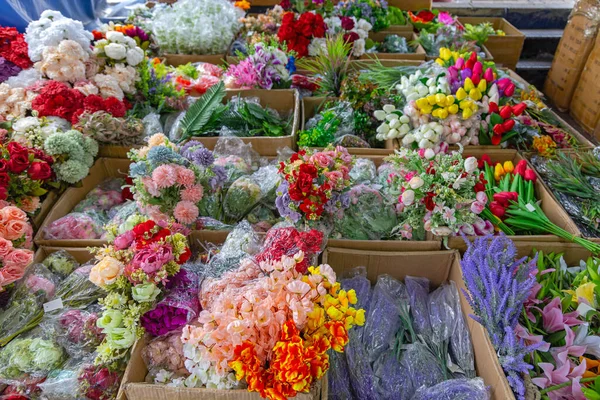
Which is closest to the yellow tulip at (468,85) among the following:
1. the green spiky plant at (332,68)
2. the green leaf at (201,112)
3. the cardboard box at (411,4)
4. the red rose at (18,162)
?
the green spiky plant at (332,68)

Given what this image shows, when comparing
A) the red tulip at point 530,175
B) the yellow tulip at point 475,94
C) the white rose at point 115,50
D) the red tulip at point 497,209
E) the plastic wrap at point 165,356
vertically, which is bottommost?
the plastic wrap at point 165,356

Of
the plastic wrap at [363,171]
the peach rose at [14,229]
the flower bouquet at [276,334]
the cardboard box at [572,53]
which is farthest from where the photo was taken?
the cardboard box at [572,53]

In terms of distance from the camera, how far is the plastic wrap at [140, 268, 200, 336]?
128 centimetres

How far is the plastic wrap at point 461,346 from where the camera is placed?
1.40 metres

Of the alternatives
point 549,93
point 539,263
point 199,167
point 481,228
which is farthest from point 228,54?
point 549,93

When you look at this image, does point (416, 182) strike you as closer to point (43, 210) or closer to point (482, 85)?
point (482, 85)

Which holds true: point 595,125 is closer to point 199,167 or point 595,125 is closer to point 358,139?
point 358,139

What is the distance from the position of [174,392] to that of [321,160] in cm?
90

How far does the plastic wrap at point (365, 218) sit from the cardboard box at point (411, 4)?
3210mm

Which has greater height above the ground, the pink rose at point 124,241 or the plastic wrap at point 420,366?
the pink rose at point 124,241

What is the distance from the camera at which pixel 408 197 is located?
154cm

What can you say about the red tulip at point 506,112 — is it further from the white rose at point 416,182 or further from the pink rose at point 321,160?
the pink rose at point 321,160

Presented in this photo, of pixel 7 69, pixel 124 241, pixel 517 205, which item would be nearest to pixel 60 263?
pixel 124 241

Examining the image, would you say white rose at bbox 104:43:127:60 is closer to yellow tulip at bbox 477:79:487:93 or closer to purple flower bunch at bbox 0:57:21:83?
purple flower bunch at bbox 0:57:21:83
